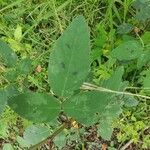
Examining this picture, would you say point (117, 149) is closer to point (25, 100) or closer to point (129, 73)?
point (129, 73)

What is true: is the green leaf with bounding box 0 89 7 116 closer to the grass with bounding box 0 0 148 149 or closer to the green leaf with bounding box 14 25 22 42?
the grass with bounding box 0 0 148 149

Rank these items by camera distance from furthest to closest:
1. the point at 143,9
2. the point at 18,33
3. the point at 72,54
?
the point at 18,33
the point at 143,9
the point at 72,54

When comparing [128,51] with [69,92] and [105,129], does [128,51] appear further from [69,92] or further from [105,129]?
[69,92]

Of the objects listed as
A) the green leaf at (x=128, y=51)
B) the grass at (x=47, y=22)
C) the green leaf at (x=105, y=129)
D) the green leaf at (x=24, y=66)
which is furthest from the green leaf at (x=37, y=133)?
the grass at (x=47, y=22)

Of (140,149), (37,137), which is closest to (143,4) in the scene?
(140,149)

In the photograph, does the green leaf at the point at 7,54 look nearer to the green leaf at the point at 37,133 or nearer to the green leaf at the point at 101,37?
the green leaf at the point at 37,133

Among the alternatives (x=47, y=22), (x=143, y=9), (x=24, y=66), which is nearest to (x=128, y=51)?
(x=143, y=9)
